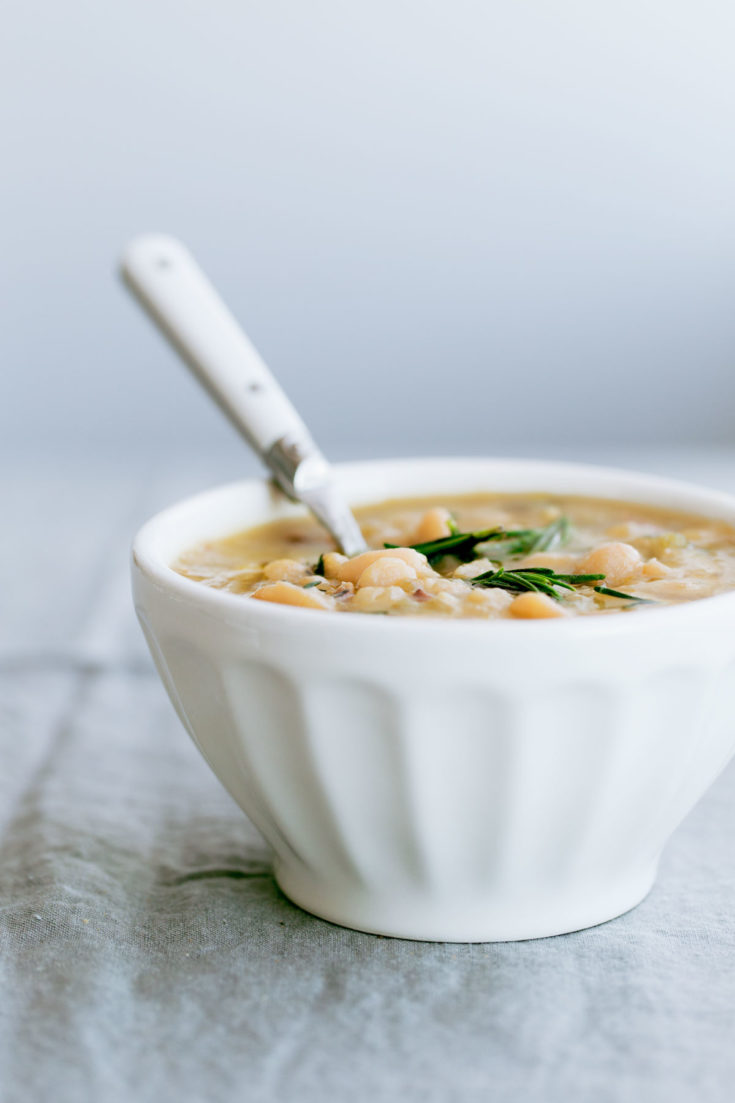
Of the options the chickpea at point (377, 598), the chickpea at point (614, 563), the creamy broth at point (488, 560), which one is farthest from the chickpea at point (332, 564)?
the chickpea at point (614, 563)

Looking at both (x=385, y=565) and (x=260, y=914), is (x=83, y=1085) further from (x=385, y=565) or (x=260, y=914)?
(x=385, y=565)

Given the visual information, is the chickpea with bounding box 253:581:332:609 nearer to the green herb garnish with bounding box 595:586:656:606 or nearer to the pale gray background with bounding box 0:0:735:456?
the green herb garnish with bounding box 595:586:656:606

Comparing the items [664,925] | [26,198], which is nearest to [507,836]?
[664,925]

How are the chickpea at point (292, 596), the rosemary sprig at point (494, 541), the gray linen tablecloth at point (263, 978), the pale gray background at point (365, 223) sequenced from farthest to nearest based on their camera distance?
the pale gray background at point (365, 223) → the rosemary sprig at point (494, 541) → the chickpea at point (292, 596) → the gray linen tablecloth at point (263, 978)

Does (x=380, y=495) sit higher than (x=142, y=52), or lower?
lower

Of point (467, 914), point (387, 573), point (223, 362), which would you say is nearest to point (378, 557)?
point (387, 573)

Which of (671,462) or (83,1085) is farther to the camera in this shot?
(671,462)

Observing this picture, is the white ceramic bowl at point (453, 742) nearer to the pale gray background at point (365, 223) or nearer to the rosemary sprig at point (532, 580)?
the rosemary sprig at point (532, 580)
